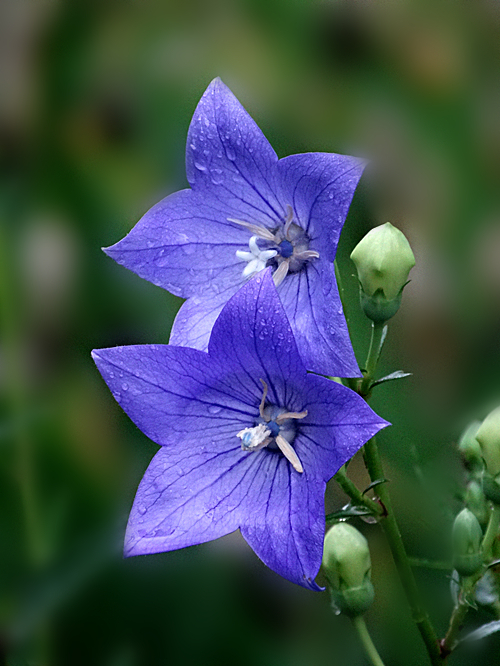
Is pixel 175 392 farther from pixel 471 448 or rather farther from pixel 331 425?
pixel 471 448

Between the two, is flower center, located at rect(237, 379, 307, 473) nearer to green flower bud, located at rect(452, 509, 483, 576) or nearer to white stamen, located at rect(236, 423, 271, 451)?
white stamen, located at rect(236, 423, 271, 451)

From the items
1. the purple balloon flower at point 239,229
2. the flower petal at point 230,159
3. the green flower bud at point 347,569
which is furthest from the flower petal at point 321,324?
the green flower bud at point 347,569

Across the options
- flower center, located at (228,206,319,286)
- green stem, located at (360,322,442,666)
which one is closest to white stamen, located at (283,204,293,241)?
flower center, located at (228,206,319,286)

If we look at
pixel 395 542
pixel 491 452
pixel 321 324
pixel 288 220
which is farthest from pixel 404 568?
pixel 288 220

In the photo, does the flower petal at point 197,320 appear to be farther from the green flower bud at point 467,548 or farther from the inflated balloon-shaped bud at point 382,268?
the green flower bud at point 467,548

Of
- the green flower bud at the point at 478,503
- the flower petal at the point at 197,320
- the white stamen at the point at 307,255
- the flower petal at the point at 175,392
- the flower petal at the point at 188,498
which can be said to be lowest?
the green flower bud at the point at 478,503

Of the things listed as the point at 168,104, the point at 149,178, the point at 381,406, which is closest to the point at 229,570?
the point at 381,406

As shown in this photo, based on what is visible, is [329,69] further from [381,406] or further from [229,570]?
[229,570]
